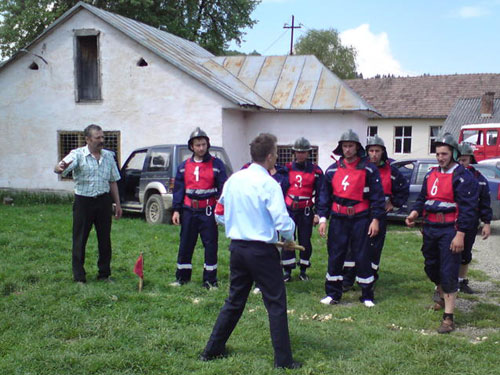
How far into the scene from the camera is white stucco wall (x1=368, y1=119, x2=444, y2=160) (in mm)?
32531

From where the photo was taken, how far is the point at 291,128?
16.8 metres

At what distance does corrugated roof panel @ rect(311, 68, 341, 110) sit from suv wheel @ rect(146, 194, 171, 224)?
21.3 feet

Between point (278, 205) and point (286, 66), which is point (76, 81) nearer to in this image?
point (286, 66)

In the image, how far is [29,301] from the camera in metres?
5.96

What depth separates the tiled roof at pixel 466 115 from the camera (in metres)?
30.2

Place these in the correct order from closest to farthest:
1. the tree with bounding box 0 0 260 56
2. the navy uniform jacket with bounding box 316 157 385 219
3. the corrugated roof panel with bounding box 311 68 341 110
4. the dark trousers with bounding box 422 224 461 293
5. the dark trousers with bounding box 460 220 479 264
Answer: the dark trousers with bounding box 422 224 461 293, the dark trousers with bounding box 460 220 479 264, the navy uniform jacket with bounding box 316 157 385 219, the corrugated roof panel with bounding box 311 68 341 110, the tree with bounding box 0 0 260 56

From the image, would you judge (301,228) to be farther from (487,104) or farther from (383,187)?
(487,104)

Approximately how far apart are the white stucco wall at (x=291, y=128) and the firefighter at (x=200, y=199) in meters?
9.20

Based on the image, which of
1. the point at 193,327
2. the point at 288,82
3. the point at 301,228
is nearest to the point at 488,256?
the point at 301,228

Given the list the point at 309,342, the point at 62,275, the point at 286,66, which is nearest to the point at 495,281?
the point at 309,342

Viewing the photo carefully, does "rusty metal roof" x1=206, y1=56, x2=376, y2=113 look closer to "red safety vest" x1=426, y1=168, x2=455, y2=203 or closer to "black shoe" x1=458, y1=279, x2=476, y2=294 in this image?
"black shoe" x1=458, y1=279, x2=476, y2=294

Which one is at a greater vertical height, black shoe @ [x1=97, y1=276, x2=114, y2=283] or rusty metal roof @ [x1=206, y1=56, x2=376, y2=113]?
rusty metal roof @ [x1=206, y1=56, x2=376, y2=113]

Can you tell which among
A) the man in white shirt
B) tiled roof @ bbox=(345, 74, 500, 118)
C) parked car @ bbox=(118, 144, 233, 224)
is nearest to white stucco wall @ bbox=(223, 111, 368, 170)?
parked car @ bbox=(118, 144, 233, 224)

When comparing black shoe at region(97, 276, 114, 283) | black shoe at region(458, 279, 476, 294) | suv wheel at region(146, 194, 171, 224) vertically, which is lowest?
black shoe at region(458, 279, 476, 294)
